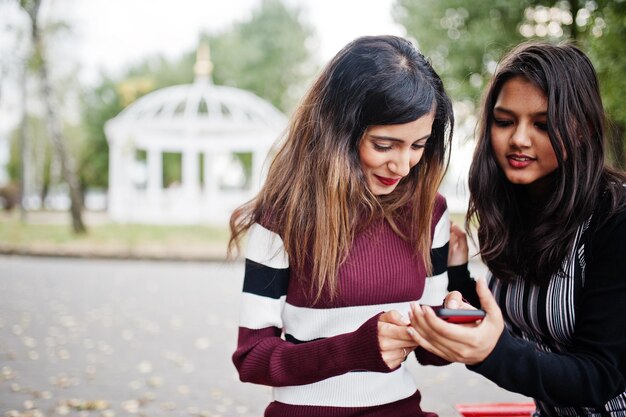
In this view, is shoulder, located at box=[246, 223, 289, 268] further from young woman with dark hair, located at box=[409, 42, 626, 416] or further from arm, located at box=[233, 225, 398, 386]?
young woman with dark hair, located at box=[409, 42, 626, 416]

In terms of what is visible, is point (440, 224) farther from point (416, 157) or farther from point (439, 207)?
point (416, 157)

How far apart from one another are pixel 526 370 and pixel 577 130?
82 centimetres

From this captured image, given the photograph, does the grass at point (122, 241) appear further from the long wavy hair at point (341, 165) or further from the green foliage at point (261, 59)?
the green foliage at point (261, 59)

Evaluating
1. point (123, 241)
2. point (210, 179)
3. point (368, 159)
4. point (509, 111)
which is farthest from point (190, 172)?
point (509, 111)

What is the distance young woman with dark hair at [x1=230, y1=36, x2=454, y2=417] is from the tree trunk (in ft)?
47.8

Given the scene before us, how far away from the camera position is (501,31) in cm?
1378

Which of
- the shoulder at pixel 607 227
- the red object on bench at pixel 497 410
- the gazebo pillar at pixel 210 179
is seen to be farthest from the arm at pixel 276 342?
the gazebo pillar at pixel 210 179

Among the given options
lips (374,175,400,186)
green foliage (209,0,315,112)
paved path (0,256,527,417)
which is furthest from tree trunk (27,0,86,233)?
green foliage (209,0,315,112)

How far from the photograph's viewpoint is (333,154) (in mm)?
2166

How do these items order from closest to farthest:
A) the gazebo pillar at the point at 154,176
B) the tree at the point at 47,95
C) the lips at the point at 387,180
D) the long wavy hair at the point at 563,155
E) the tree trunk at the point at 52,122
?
the long wavy hair at the point at 563,155
the lips at the point at 387,180
the tree at the point at 47,95
the tree trunk at the point at 52,122
the gazebo pillar at the point at 154,176

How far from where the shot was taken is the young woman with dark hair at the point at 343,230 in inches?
83.4

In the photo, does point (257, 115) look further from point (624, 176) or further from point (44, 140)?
point (44, 140)

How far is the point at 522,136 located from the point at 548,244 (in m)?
0.38

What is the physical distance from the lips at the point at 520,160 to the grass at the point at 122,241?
12.1m
